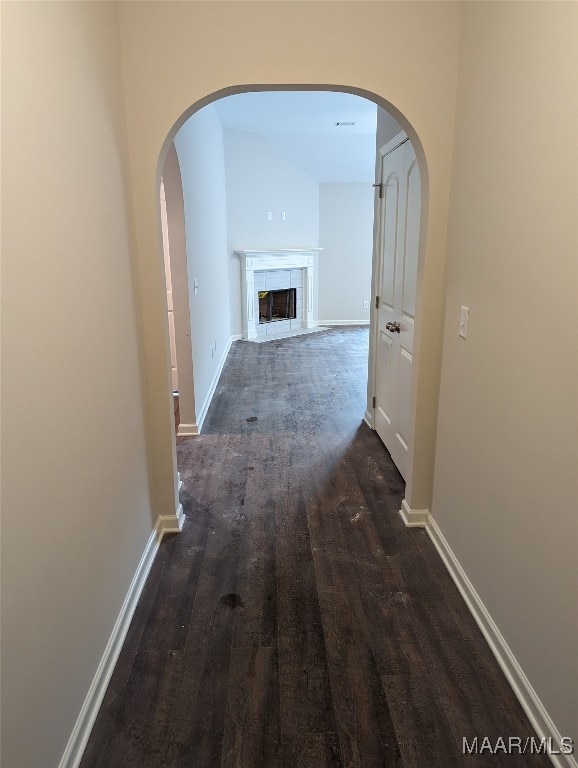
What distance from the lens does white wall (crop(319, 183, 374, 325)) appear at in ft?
26.8

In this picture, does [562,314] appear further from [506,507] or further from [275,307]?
[275,307]

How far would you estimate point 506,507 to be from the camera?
1742 millimetres

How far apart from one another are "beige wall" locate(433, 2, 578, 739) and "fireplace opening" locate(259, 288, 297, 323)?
226 inches

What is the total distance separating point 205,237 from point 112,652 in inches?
149

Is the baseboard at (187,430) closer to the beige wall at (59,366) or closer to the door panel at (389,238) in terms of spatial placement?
the door panel at (389,238)

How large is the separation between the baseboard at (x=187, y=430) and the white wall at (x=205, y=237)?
18 cm

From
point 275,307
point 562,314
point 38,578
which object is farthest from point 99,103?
point 275,307

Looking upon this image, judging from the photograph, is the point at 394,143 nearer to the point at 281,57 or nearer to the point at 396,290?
the point at 396,290

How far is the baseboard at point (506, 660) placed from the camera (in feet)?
4.78

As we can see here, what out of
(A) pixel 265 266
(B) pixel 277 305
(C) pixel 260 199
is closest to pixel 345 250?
(B) pixel 277 305

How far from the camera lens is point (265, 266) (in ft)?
24.6

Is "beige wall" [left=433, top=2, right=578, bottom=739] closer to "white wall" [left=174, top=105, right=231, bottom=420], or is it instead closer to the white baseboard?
the white baseboard

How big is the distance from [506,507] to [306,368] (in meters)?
4.21

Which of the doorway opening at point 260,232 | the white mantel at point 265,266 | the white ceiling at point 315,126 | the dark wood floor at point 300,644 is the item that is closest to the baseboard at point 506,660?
the dark wood floor at point 300,644
